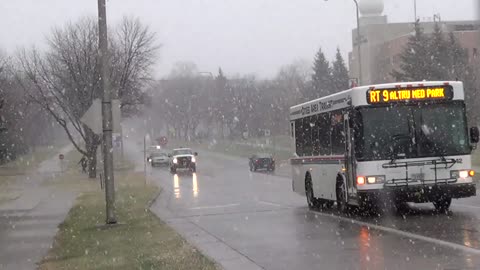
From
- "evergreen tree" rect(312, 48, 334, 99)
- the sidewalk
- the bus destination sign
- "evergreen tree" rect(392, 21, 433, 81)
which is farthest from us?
"evergreen tree" rect(312, 48, 334, 99)

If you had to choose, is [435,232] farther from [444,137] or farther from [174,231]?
[174,231]

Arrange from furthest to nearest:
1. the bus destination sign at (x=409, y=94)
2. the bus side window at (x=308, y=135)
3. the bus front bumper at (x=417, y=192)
Result: the bus side window at (x=308, y=135), the bus destination sign at (x=409, y=94), the bus front bumper at (x=417, y=192)

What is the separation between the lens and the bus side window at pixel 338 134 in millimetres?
15527

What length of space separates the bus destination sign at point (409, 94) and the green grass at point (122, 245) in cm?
522

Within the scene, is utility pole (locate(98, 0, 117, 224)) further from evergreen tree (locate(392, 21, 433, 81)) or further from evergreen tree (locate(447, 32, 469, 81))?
evergreen tree (locate(392, 21, 433, 81))

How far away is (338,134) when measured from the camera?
624 inches

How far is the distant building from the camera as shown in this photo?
8188 centimetres

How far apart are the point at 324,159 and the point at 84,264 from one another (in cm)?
815

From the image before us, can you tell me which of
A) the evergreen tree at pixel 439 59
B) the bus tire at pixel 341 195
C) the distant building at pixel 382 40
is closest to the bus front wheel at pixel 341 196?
the bus tire at pixel 341 195

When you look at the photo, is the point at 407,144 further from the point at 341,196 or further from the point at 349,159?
the point at 341,196

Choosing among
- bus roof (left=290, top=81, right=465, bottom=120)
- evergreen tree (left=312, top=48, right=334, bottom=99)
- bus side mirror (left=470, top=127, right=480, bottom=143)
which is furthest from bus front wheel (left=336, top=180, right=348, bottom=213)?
evergreen tree (left=312, top=48, right=334, bottom=99)

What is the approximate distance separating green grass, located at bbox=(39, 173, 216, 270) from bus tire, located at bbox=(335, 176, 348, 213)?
4.12 meters

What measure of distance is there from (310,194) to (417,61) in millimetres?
44557

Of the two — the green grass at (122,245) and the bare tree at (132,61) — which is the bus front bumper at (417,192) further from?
the bare tree at (132,61)
